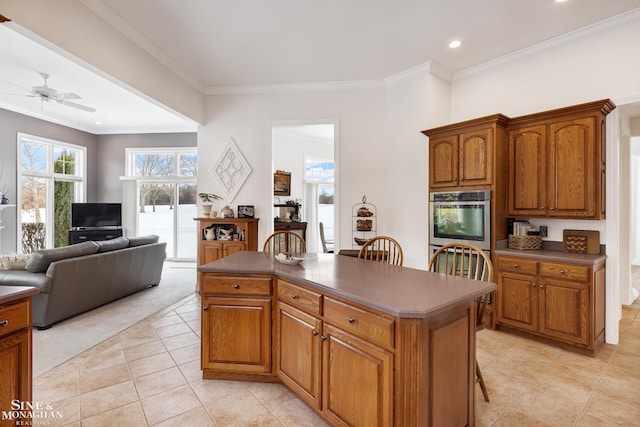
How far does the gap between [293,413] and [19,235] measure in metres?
7.15

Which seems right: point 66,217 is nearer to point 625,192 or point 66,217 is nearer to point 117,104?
point 117,104

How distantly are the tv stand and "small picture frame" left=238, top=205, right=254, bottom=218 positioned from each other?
4454 millimetres

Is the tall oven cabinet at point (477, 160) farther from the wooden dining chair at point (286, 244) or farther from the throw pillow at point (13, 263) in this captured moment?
the throw pillow at point (13, 263)

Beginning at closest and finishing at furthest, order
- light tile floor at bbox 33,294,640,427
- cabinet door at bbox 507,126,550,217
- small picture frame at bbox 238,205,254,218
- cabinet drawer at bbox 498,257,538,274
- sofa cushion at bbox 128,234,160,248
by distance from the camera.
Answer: light tile floor at bbox 33,294,640,427 → cabinet drawer at bbox 498,257,538,274 → cabinet door at bbox 507,126,550,217 → sofa cushion at bbox 128,234,160,248 → small picture frame at bbox 238,205,254,218

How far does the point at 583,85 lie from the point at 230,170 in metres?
4.54

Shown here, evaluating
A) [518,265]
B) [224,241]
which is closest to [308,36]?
[224,241]

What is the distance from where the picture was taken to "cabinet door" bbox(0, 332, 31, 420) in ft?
5.10

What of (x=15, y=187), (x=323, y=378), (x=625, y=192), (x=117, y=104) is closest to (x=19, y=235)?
(x=15, y=187)

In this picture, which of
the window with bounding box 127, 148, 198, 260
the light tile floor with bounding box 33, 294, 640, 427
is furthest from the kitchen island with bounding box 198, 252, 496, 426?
the window with bounding box 127, 148, 198, 260

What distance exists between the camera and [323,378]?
1.85m

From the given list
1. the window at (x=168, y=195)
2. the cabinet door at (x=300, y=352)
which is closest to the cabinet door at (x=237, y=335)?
the cabinet door at (x=300, y=352)

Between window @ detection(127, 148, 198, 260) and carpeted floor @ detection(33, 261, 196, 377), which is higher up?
window @ detection(127, 148, 198, 260)

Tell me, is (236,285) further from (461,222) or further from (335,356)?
(461,222)

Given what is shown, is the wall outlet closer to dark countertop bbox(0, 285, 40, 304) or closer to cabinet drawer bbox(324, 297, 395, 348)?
cabinet drawer bbox(324, 297, 395, 348)
